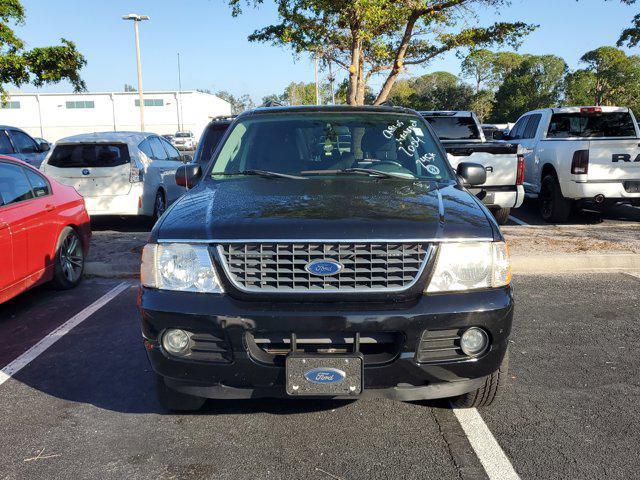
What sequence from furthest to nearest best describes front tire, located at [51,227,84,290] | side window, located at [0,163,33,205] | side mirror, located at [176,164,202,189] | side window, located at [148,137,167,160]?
side window, located at [148,137,167,160]
front tire, located at [51,227,84,290]
side window, located at [0,163,33,205]
side mirror, located at [176,164,202,189]

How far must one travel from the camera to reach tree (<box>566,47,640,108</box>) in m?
55.8

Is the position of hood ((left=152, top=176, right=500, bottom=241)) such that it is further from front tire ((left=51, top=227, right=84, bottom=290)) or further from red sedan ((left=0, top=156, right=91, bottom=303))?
front tire ((left=51, top=227, right=84, bottom=290))

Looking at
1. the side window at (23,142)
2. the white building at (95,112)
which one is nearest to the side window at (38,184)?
the side window at (23,142)

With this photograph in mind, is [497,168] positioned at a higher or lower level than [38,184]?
lower

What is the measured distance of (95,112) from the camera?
243 ft

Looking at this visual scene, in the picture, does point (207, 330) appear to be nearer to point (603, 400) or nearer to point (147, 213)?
point (603, 400)

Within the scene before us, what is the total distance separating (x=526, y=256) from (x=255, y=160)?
4226 millimetres

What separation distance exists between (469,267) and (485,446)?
959mm

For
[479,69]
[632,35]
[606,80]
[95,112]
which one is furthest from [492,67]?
[632,35]

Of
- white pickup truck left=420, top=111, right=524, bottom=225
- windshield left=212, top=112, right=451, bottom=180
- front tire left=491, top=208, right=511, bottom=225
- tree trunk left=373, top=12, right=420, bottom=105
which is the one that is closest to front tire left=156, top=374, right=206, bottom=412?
windshield left=212, top=112, right=451, bottom=180

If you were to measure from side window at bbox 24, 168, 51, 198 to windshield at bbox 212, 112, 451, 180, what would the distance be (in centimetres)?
262

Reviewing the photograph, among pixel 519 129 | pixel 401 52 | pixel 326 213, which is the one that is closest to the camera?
pixel 326 213

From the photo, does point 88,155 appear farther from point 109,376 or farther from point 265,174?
point 265,174

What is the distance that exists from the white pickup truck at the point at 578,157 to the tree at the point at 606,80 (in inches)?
1874
